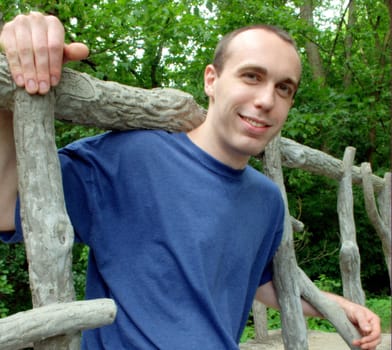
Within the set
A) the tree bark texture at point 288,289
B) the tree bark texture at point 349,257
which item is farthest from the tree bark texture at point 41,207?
the tree bark texture at point 349,257

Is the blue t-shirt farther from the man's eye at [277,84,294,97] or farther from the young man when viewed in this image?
the man's eye at [277,84,294,97]

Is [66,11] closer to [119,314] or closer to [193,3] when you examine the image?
[193,3]

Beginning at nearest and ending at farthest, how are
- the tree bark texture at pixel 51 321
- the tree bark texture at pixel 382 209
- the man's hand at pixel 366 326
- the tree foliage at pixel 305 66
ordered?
the tree bark texture at pixel 51 321, the man's hand at pixel 366 326, the tree bark texture at pixel 382 209, the tree foliage at pixel 305 66

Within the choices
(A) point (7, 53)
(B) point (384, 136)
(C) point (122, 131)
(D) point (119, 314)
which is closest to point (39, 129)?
(A) point (7, 53)

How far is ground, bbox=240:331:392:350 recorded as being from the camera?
551 centimetres

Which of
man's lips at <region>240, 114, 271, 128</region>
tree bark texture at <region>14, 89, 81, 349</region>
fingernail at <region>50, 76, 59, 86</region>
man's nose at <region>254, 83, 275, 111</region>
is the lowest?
tree bark texture at <region>14, 89, 81, 349</region>

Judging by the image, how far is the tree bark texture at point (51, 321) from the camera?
966mm

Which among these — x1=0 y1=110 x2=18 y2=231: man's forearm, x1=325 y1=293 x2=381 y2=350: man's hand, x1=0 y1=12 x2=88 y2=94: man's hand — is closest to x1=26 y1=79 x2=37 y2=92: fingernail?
x1=0 y1=12 x2=88 y2=94: man's hand

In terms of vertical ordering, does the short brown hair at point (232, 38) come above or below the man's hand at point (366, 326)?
above

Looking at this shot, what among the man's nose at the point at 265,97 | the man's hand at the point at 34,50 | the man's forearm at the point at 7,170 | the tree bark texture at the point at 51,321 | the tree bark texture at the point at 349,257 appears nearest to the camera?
the tree bark texture at the point at 51,321

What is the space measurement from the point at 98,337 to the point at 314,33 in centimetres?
677

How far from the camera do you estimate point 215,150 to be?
56.7 inches

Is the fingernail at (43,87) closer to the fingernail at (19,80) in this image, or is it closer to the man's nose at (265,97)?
the fingernail at (19,80)

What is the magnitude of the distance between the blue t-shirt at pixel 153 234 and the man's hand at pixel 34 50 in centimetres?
24
